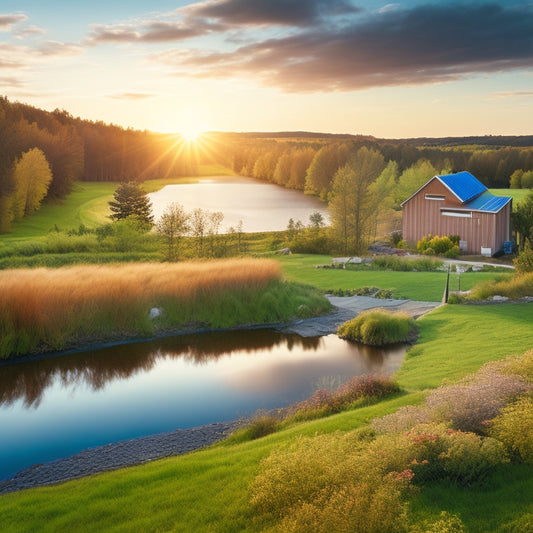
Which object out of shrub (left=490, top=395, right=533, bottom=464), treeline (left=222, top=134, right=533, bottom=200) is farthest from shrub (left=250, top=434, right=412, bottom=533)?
treeline (left=222, top=134, right=533, bottom=200)

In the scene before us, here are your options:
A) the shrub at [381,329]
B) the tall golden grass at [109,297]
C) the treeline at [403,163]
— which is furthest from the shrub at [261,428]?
the treeline at [403,163]

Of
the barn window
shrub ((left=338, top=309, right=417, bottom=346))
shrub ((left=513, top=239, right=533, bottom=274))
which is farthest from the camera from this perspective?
the barn window

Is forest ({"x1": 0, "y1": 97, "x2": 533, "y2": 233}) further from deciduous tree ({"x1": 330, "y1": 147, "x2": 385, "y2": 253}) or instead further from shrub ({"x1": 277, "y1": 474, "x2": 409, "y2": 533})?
shrub ({"x1": 277, "y1": 474, "x2": 409, "y2": 533})

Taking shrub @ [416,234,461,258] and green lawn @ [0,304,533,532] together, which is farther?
shrub @ [416,234,461,258]

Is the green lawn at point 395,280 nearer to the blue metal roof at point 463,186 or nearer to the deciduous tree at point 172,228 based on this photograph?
the deciduous tree at point 172,228

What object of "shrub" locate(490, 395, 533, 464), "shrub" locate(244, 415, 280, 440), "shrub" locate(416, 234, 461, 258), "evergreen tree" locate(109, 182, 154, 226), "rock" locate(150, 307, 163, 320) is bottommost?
"shrub" locate(244, 415, 280, 440)

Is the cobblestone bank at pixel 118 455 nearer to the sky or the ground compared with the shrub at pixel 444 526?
nearer to the ground

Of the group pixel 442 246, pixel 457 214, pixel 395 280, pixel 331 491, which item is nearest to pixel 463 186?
pixel 457 214
